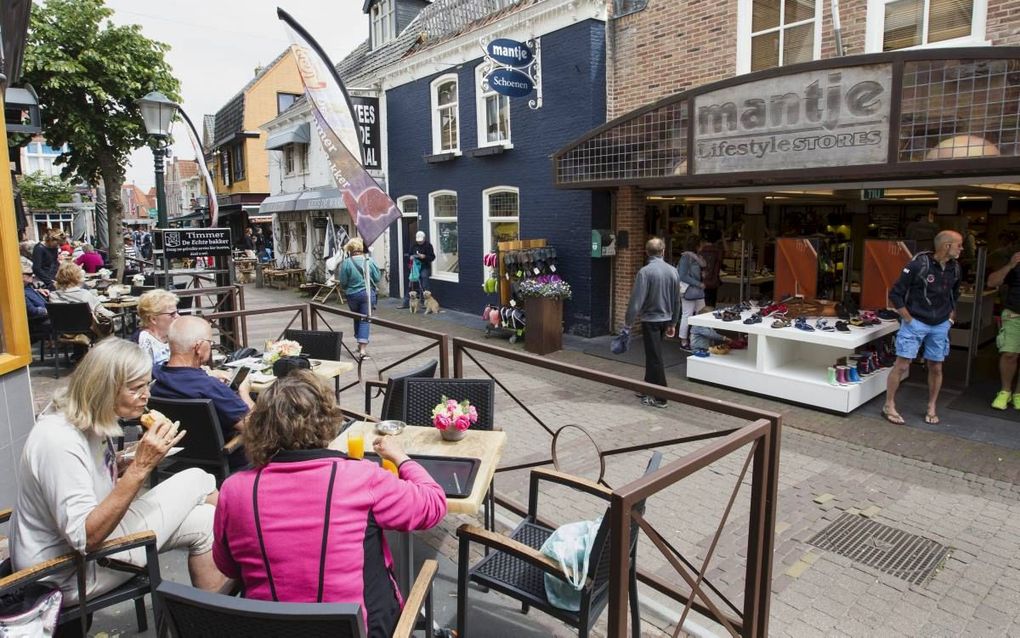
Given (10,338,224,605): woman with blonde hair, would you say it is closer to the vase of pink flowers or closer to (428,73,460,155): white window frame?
the vase of pink flowers

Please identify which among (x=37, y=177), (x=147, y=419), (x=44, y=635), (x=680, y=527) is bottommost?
(x=680, y=527)

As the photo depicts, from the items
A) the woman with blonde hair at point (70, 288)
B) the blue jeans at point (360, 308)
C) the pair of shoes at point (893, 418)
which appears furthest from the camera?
the blue jeans at point (360, 308)

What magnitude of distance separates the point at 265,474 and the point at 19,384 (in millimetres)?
3226

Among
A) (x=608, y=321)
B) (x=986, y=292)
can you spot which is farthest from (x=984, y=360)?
(x=608, y=321)

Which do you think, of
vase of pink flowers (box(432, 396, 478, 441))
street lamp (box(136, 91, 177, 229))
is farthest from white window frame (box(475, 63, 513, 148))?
vase of pink flowers (box(432, 396, 478, 441))

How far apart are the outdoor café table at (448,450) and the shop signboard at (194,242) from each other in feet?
21.3

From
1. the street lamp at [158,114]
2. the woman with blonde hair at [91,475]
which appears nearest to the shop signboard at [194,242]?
the street lamp at [158,114]

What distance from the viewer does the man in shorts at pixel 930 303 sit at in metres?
6.27

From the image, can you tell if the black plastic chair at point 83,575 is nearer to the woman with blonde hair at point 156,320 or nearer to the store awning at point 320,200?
the woman with blonde hair at point 156,320

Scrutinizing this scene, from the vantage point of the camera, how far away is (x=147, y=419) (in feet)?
10.1

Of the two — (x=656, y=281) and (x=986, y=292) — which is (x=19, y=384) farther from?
(x=986, y=292)

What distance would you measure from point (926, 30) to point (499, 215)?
772 cm

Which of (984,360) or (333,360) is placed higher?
(333,360)

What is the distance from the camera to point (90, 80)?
43.8ft
